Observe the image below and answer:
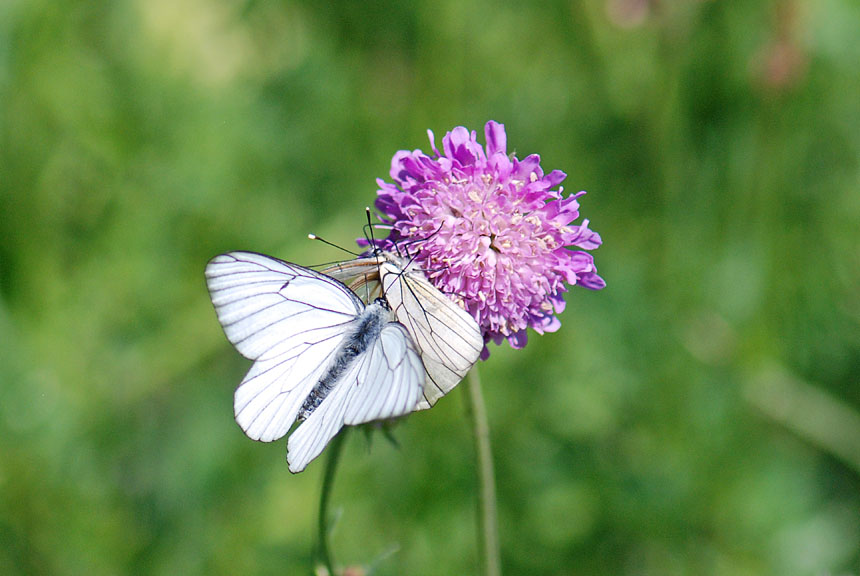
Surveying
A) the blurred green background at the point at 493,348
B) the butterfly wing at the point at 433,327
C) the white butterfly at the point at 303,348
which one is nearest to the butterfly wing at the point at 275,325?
the white butterfly at the point at 303,348

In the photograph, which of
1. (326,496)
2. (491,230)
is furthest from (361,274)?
(326,496)

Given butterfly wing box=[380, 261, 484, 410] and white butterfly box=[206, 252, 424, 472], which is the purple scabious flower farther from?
white butterfly box=[206, 252, 424, 472]

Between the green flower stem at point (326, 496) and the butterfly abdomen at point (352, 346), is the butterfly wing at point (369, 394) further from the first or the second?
the green flower stem at point (326, 496)

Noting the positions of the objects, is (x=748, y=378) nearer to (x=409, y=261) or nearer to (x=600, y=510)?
(x=600, y=510)

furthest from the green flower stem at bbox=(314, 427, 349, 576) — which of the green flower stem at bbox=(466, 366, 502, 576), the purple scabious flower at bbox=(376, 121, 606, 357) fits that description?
the purple scabious flower at bbox=(376, 121, 606, 357)

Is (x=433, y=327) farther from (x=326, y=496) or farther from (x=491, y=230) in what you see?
(x=326, y=496)

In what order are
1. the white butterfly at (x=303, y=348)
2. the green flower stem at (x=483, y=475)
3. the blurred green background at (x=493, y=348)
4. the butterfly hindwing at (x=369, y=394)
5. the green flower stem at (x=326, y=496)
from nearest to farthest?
the butterfly hindwing at (x=369, y=394) < the white butterfly at (x=303, y=348) < the green flower stem at (x=483, y=475) < the green flower stem at (x=326, y=496) < the blurred green background at (x=493, y=348)
